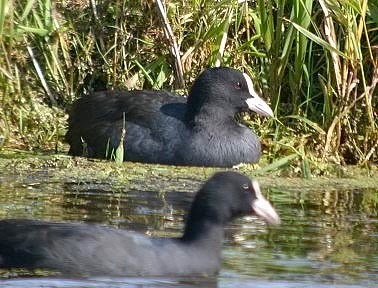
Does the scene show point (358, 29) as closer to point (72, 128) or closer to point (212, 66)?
point (212, 66)

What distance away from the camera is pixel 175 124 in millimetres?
10109

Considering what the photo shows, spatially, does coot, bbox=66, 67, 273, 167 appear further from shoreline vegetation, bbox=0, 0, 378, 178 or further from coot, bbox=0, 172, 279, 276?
coot, bbox=0, 172, 279, 276

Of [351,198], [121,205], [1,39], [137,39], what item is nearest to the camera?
[121,205]

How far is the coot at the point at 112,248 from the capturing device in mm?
5902

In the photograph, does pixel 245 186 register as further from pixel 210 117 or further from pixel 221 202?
pixel 210 117

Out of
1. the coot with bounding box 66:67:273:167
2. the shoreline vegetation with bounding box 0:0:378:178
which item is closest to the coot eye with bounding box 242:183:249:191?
the shoreline vegetation with bounding box 0:0:378:178

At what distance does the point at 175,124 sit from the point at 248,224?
8.45ft

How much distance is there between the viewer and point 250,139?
9.96 m

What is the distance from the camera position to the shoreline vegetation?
9672 millimetres

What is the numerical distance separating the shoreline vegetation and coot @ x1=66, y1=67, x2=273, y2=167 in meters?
0.22

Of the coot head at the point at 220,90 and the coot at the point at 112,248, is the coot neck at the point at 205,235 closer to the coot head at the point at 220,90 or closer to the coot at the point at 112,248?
the coot at the point at 112,248

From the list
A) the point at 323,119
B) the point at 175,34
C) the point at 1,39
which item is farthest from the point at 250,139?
the point at 1,39

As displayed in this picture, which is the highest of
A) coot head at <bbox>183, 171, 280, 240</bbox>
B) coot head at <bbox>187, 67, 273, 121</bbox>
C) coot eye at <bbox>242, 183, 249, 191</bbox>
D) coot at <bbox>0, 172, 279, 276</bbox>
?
coot head at <bbox>187, 67, 273, 121</bbox>

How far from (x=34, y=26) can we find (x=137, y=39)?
0.87m
